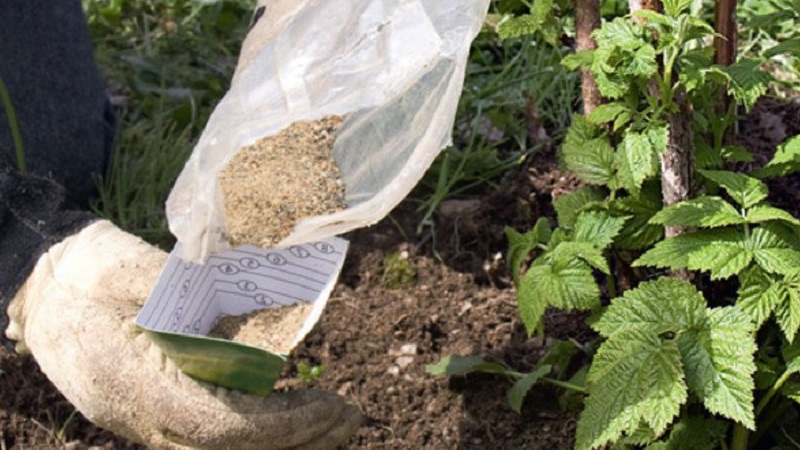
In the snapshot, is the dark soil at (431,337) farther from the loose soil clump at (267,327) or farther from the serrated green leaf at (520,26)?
the serrated green leaf at (520,26)

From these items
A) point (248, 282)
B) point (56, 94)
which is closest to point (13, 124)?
point (56, 94)

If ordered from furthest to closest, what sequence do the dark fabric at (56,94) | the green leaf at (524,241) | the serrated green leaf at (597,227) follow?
the dark fabric at (56,94)
the green leaf at (524,241)
the serrated green leaf at (597,227)

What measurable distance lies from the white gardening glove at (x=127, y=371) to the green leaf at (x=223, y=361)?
19 mm

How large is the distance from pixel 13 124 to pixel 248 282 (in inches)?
30.9

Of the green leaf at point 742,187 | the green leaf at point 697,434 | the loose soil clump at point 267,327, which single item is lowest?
the green leaf at point 697,434

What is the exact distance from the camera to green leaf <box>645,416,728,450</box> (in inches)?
66.3

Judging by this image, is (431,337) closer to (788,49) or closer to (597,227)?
(597,227)

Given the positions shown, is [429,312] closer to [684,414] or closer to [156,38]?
[684,414]

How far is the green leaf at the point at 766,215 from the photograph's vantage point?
1.59 meters

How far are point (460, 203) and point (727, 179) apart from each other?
87cm

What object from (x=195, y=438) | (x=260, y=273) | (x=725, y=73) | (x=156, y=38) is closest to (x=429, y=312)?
(x=260, y=273)

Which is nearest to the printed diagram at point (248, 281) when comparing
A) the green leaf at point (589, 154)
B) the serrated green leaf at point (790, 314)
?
the green leaf at point (589, 154)

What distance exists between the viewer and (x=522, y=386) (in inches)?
75.9

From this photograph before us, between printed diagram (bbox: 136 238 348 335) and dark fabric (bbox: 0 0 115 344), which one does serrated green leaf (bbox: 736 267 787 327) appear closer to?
printed diagram (bbox: 136 238 348 335)
